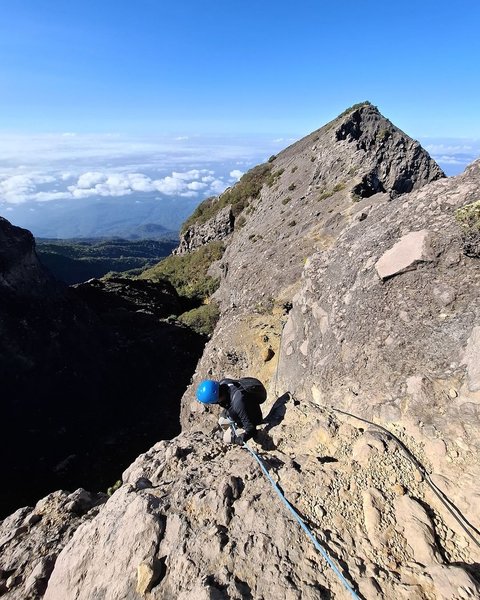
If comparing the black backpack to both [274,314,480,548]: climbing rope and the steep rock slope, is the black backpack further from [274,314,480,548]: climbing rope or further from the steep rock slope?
the steep rock slope

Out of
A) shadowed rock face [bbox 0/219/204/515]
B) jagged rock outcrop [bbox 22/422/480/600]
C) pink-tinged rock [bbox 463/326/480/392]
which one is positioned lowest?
shadowed rock face [bbox 0/219/204/515]

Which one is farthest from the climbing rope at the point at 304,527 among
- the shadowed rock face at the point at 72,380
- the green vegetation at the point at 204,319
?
the green vegetation at the point at 204,319

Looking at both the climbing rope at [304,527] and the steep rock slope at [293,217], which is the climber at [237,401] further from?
the steep rock slope at [293,217]

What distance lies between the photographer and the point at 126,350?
33.9 m

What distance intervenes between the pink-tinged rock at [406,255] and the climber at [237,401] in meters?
4.57

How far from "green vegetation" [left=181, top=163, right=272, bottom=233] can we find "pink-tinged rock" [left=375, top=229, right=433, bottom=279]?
47.5m

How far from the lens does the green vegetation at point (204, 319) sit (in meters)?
36.1

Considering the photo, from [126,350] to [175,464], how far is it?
2593cm

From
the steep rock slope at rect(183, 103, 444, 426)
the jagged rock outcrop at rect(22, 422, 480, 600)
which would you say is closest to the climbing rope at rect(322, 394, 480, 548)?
the jagged rock outcrop at rect(22, 422, 480, 600)

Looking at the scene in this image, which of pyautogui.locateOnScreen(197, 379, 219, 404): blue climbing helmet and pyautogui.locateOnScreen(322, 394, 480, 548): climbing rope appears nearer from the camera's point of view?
pyautogui.locateOnScreen(322, 394, 480, 548): climbing rope

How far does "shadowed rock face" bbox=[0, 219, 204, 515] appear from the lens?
23312 mm

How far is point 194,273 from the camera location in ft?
176

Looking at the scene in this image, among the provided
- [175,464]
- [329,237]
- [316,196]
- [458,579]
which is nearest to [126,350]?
[329,237]

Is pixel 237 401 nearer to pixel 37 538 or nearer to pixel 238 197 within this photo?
pixel 37 538
